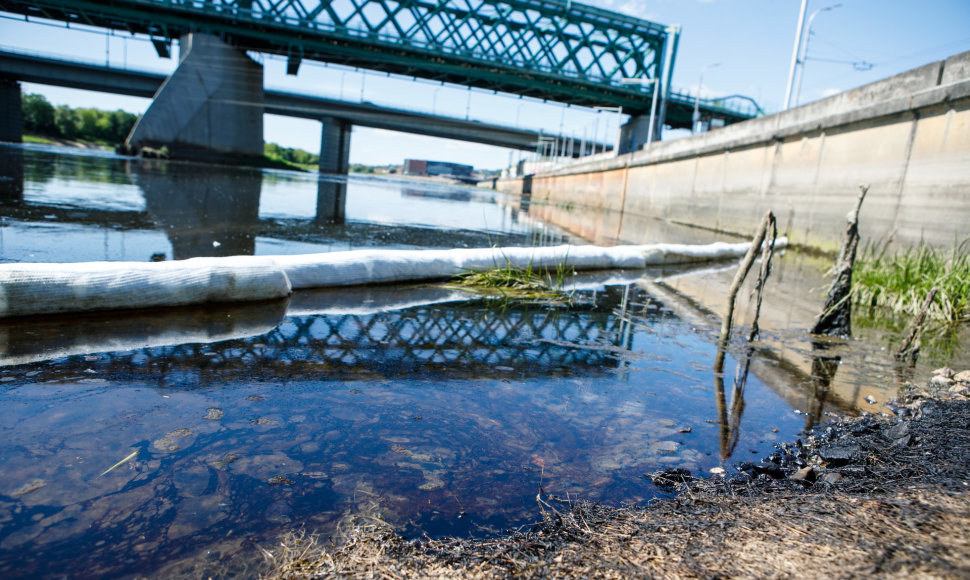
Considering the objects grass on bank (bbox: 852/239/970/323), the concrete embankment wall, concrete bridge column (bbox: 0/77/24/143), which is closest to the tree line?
concrete bridge column (bbox: 0/77/24/143)

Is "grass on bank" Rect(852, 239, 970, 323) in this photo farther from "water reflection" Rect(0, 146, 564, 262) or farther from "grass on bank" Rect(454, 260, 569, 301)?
"water reflection" Rect(0, 146, 564, 262)

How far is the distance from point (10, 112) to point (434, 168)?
100116 millimetres

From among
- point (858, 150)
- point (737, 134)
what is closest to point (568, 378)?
point (858, 150)

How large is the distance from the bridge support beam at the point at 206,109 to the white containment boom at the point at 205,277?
38632 mm

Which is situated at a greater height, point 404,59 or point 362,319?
point 404,59

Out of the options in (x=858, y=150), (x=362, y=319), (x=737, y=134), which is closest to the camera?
(x=362, y=319)

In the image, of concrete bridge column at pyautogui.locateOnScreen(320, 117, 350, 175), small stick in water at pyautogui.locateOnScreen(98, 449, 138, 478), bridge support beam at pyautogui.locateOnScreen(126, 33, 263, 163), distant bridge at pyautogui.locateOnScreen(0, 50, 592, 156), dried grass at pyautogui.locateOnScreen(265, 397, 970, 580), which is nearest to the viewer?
dried grass at pyautogui.locateOnScreen(265, 397, 970, 580)

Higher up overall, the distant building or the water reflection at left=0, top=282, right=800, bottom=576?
the distant building

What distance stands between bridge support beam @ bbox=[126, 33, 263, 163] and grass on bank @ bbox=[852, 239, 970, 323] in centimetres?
4135

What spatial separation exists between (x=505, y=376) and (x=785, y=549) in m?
1.80

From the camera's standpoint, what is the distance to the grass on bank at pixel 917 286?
5363mm

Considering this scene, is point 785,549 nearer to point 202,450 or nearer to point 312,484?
point 312,484

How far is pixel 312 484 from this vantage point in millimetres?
1760

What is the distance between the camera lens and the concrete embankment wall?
8180 millimetres
